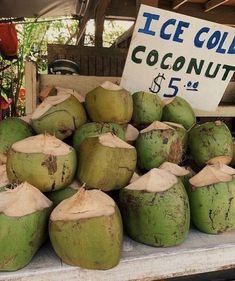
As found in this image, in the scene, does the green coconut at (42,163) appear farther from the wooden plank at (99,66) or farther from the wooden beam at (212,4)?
the wooden beam at (212,4)

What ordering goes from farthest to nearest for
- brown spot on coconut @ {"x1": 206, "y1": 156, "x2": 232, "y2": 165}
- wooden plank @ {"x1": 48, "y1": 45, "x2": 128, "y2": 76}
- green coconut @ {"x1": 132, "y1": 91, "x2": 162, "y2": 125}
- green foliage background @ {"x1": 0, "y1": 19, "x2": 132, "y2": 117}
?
green foliage background @ {"x1": 0, "y1": 19, "x2": 132, "y2": 117} → wooden plank @ {"x1": 48, "y1": 45, "x2": 128, "y2": 76} → green coconut @ {"x1": 132, "y1": 91, "x2": 162, "y2": 125} → brown spot on coconut @ {"x1": 206, "y1": 156, "x2": 232, "y2": 165}

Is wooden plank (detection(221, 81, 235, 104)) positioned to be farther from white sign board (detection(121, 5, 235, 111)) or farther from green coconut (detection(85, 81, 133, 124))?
green coconut (detection(85, 81, 133, 124))

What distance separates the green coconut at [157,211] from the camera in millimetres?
898

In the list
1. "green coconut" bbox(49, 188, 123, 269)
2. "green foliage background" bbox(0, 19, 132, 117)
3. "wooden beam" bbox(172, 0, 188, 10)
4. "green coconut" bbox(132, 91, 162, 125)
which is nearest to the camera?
"green coconut" bbox(49, 188, 123, 269)

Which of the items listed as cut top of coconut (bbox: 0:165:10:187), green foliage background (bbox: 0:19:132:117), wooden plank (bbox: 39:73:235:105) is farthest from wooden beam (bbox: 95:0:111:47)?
cut top of coconut (bbox: 0:165:10:187)

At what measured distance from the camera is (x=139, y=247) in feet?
3.04

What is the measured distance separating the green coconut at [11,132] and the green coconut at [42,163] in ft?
0.54

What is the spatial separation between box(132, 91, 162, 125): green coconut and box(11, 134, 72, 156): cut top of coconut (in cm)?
38

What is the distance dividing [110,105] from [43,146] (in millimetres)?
294

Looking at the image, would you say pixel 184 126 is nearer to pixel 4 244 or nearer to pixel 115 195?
pixel 115 195

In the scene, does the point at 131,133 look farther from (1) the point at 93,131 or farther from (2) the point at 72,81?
(2) the point at 72,81

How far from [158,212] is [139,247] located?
0.35 ft

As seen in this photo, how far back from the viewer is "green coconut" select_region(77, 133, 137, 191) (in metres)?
0.93

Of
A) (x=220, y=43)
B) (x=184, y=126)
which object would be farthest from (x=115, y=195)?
(x=220, y=43)
